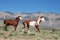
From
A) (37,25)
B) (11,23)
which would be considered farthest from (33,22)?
(11,23)

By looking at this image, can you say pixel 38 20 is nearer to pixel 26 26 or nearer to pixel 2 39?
pixel 26 26

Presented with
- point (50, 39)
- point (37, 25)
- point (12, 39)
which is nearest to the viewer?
point (12, 39)

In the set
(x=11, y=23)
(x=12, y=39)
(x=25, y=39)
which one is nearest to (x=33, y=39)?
(x=25, y=39)

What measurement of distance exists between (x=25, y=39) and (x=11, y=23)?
8.66m

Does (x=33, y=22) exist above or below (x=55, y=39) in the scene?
above

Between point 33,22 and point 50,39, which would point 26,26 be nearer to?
point 33,22

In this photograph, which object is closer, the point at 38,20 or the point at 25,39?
the point at 25,39

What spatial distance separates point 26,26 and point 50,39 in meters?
8.22

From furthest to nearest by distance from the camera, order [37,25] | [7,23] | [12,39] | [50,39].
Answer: [7,23]
[37,25]
[50,39]
[12,39]

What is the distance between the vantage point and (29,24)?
2583 cm

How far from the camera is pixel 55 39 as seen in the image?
18516mm

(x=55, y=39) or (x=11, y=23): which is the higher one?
(x=11, y=23)

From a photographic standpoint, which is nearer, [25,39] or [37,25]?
[25,39]

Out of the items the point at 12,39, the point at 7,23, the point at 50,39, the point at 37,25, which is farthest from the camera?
the point at 7,23
